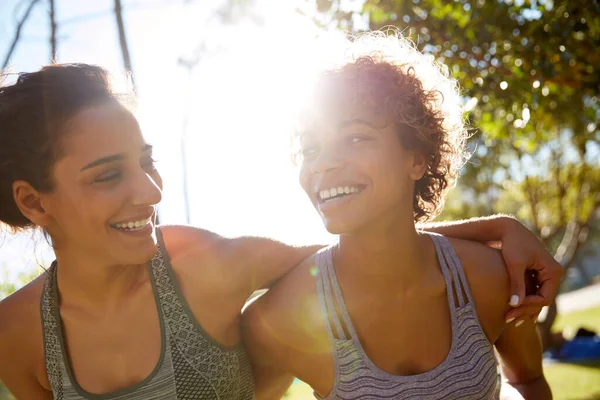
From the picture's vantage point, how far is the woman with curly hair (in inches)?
107

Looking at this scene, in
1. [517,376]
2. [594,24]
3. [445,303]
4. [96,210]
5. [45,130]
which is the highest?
[594,24]

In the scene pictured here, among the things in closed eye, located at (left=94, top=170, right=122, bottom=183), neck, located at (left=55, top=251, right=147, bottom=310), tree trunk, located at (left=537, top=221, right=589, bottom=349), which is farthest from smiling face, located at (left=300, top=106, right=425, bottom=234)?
tree trunk, located at (left=537, top=221, right=589, bottom=349)

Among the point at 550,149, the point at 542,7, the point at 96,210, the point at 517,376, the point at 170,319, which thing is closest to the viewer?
the point at 96,210

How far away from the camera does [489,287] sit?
291cm

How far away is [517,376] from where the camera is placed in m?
3.22

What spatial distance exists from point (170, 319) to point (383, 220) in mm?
1082

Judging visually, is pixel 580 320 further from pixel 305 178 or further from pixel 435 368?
pixel 305 178

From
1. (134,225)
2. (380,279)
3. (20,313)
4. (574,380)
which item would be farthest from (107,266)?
(574,380)

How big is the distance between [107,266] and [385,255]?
1309mm

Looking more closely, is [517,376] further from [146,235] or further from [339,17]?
[339,17]

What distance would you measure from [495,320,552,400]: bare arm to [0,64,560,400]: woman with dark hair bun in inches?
18.4

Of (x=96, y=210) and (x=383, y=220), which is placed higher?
(x=96, y=210)

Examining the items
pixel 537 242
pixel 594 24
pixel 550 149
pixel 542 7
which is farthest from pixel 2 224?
pixel 550 149

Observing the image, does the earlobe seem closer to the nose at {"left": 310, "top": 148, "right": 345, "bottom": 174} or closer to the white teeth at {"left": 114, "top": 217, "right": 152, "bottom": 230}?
the nose at {"left": 310, "top": 148, "right": 345, "bottom": 174}
